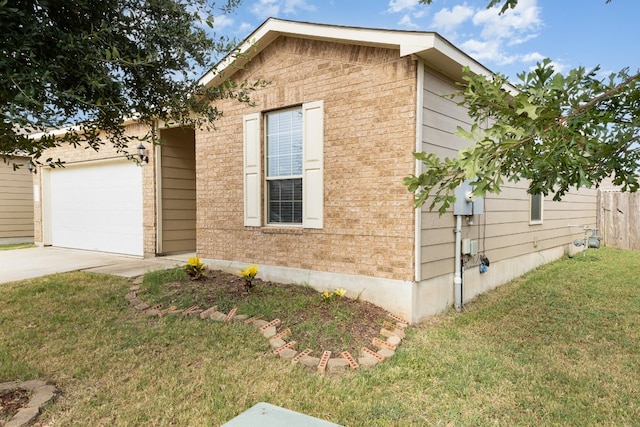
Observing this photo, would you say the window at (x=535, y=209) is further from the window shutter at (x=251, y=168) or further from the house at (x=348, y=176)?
the window shutter at (x=251, y=168)

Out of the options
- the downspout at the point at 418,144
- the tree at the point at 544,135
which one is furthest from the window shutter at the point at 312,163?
the tree at the point at 544,135

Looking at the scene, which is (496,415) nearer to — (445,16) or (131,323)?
(131,323)

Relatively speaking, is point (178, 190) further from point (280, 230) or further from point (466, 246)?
point (466, 246)

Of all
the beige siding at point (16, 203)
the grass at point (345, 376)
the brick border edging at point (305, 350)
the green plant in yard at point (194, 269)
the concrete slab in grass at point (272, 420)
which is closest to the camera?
the concrete slab in grass at point (272, 420)

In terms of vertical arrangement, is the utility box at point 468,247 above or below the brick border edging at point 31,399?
above

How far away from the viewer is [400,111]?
4910 mm

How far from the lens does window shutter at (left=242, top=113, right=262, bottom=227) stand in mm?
6352

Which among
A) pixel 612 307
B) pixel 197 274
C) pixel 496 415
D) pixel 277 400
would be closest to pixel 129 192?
pixel 197 274

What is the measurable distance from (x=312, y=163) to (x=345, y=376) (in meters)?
3.17

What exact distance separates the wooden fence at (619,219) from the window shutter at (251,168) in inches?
448

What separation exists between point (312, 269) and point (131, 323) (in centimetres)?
251

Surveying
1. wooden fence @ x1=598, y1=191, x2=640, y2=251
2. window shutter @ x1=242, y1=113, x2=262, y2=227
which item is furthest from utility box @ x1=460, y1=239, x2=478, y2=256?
wooden fence @ x1=598, y1=191, x2=640, y2=251

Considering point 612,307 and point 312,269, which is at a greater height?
point 312,269

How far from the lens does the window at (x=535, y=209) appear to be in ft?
27.7
